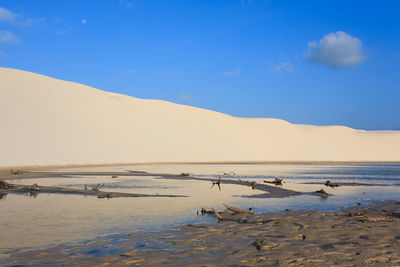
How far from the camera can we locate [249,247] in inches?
281

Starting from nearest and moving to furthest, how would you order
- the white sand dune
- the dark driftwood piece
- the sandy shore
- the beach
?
the sandy shore, the beach, the dark driftwood piece, the white sand dune

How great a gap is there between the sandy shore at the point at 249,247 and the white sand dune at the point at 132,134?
40.4 meters

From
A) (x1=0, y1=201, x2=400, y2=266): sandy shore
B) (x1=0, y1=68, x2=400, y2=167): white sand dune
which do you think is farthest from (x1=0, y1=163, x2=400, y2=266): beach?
(x1=0, y1=68, x2=400, y2=167): white sand dune

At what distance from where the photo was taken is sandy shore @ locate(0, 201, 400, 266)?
6.18 m

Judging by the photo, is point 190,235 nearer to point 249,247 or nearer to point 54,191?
point 249,247

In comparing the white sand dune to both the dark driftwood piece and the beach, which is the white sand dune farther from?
the beach

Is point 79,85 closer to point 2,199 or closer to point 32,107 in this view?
point 32,107

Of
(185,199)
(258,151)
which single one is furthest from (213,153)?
(185,199)

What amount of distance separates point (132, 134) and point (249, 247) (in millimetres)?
62099

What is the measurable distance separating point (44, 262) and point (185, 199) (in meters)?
9.49

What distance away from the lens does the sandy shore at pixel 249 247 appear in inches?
243

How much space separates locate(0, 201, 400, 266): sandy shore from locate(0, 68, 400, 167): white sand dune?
4041 cm

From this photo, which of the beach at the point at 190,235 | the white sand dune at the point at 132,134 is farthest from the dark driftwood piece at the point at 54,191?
the white sand dune at the point at 132,134

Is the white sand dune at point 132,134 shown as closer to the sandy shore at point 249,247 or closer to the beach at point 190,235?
the beach at point 190,235
